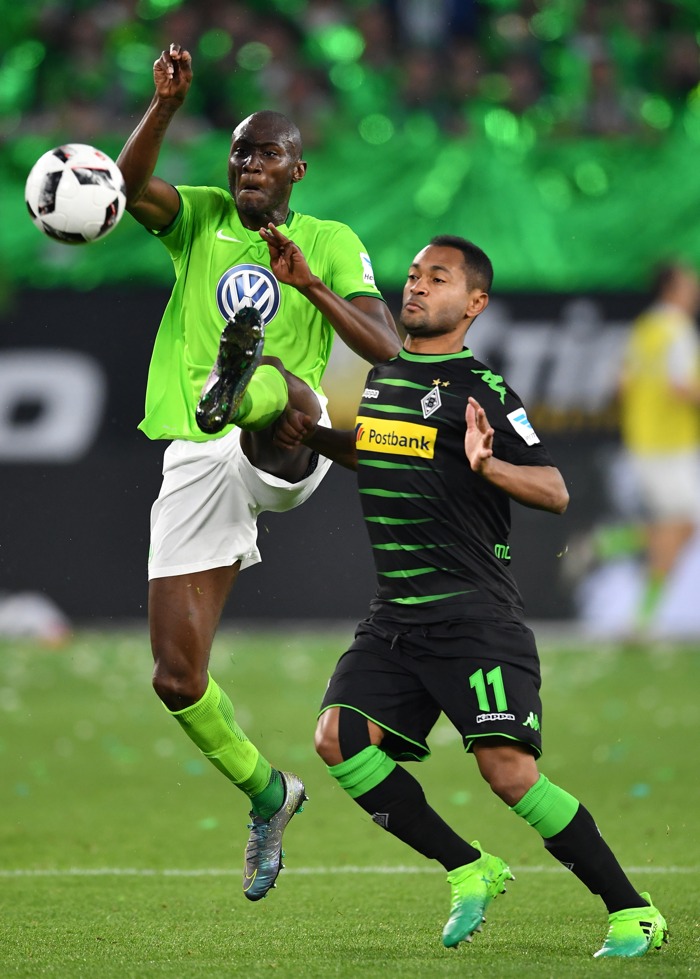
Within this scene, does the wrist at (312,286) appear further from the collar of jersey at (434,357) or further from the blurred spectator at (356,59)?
the blurred spectator at (356,59)

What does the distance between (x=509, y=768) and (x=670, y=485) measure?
9.09 m

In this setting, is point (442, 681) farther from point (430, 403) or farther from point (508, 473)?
point (430, 403)

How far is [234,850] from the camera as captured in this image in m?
6.90

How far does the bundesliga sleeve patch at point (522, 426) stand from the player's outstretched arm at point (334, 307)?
614mm

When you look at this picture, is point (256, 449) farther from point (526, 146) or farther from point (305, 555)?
point (526, 146)

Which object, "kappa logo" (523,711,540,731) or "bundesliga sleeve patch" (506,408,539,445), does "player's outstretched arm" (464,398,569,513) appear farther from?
"kappa logo" (523,711,540,731)

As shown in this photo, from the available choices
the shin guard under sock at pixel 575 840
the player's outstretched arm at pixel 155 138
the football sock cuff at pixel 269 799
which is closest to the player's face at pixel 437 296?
the player's outstretched arm at pixel 155 138

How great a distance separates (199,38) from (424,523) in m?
11.3

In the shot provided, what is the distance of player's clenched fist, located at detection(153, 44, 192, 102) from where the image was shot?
5078 mm

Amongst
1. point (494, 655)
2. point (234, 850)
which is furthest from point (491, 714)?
point (234, 850)

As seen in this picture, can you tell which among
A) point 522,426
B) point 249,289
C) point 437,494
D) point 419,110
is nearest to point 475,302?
point 522,426

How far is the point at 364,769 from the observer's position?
472 cm

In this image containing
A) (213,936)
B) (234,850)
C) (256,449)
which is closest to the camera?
(213,936)

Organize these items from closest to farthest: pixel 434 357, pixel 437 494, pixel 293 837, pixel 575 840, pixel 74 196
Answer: pixel 575 840, pixel 437 494, pixel 434 357, pixel 74 196, pixel 293 837
